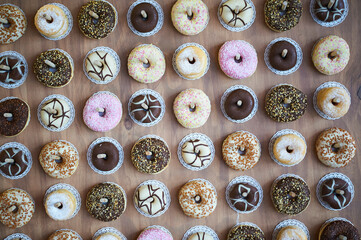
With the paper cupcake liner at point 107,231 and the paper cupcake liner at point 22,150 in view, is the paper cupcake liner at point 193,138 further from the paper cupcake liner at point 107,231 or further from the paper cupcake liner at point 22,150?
the paper cupcake liner at point 22,150

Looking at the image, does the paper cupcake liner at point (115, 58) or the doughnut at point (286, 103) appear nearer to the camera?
the doughnut at point (286, 103)

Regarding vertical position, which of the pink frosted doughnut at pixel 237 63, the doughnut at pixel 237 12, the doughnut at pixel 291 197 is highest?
the doughnut at pixel 237 12

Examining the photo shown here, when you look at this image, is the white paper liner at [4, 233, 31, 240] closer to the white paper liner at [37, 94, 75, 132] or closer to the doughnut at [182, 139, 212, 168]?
the white paper liner at [37, 94, 75, 132]

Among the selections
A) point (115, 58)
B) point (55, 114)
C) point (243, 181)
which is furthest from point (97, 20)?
point (243, 181)

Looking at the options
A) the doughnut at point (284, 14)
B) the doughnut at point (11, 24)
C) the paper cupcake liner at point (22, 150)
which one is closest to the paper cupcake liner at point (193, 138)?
the doughnut at point (284, 14)

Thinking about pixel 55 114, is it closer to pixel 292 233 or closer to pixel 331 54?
pixel 292 233
